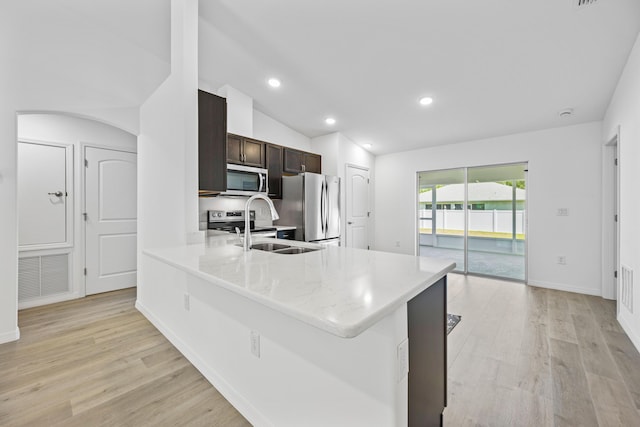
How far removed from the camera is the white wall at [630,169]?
7.49ft

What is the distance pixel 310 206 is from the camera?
4043 mm

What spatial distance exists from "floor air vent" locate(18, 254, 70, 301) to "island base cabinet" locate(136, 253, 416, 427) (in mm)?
2472

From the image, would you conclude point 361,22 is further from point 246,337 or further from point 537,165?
point 537,165

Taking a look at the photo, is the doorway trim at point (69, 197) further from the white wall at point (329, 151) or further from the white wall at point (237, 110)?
the white wall at point (329, 151)

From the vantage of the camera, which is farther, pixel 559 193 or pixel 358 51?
pixel 559 193

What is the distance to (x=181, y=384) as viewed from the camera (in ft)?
6.09

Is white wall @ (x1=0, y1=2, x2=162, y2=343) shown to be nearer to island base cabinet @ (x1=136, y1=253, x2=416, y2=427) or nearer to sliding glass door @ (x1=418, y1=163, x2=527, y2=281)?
island base cabinet @ (x1=136, y1=253, x2=416, y2=427)

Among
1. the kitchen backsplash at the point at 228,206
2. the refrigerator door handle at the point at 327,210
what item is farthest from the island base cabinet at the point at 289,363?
the refrigerator door handle at the point at 327,210

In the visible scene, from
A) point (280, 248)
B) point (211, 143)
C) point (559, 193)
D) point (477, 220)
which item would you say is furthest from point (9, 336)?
point (559, 193)

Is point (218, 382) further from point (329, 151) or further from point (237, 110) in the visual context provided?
point (329, 151)

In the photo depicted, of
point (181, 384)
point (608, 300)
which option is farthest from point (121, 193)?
point (608, 300)

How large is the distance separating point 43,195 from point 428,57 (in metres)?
4.74

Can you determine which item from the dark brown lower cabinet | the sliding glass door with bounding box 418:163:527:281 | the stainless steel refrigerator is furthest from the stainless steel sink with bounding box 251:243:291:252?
the sliding glass door with bounding box 418:163:527:281

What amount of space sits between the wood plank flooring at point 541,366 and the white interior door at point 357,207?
228 cm
